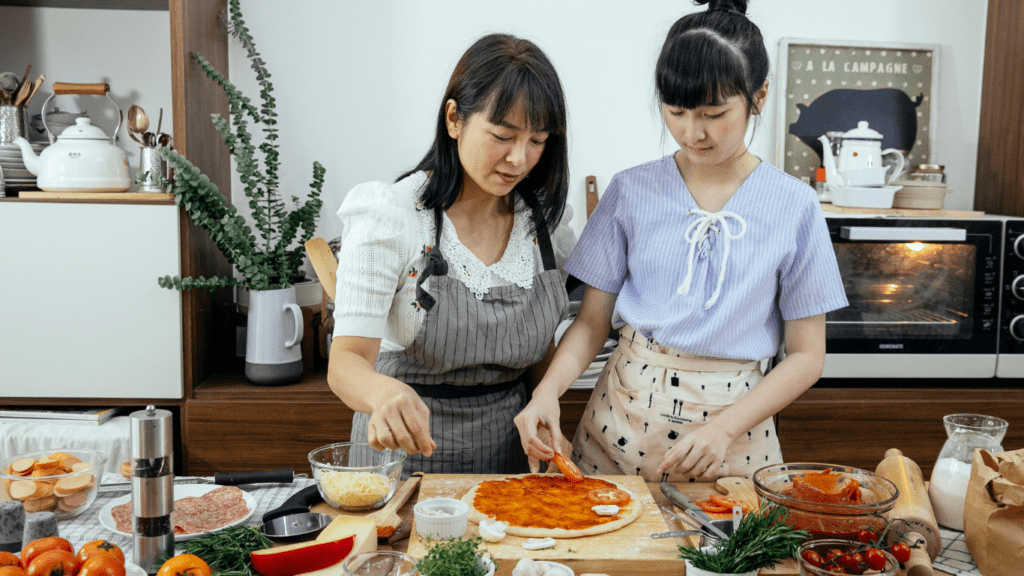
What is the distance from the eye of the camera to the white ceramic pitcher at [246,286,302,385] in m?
2.16

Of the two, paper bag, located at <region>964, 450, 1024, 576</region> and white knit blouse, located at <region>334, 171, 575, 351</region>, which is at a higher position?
white knit blouse, located at <region>334, 171, 575, 351</region>

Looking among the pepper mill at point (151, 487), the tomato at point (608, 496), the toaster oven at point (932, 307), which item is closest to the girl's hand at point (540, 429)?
the tomato at point (608, 496)

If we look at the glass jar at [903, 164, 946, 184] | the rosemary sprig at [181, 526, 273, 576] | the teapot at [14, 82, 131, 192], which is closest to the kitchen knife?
Answer: the rosemary sprig at [181, 526, 273, 576]

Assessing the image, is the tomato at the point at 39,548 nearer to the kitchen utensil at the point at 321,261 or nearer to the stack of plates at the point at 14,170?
the kitchen utensil at the point at 321,261

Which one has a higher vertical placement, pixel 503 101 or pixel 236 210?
pixel 503 101

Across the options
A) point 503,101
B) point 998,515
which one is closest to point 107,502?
point 503,101

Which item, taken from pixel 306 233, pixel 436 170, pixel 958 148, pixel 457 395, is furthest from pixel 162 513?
pixel 958 148

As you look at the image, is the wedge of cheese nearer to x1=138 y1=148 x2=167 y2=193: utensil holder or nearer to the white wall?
x1=138 y1=148 x2=167 y2=193: utensil holder

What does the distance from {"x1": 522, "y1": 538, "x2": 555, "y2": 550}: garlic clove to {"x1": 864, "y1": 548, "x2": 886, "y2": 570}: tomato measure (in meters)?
0.39

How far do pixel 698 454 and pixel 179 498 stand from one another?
2.74 ft

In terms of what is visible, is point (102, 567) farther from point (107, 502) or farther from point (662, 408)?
point (662, 408)

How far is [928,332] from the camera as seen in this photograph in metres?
2.20

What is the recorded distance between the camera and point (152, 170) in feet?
6.98

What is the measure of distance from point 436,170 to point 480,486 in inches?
22.7
